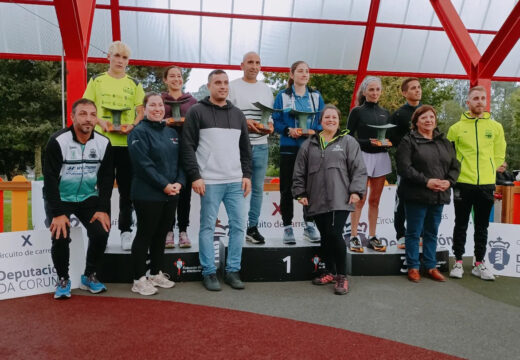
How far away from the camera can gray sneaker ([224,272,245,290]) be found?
3811 millimetres

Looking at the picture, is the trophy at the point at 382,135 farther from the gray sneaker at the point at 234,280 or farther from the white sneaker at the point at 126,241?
the white sneaker at the point at 126,241

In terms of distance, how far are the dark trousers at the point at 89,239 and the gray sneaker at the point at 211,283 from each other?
921 mm

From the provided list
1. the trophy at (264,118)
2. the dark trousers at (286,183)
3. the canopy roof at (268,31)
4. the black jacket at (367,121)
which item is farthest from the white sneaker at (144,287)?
the canopy roof at (268,31)

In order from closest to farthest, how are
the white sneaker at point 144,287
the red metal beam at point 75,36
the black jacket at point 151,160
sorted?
the black jacket at point 151,160, the white sneaker at point 144,287, the red metal beam at point 75,36

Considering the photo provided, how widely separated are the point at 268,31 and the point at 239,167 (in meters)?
6.13

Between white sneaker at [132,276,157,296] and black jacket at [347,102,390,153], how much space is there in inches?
95.4

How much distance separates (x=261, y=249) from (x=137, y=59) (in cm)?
651

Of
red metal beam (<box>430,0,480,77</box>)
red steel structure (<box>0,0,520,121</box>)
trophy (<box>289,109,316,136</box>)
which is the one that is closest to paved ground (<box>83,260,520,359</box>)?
trophy (<box>289,109,316,136</box>)

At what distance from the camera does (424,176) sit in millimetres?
4043

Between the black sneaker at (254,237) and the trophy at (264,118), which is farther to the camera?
the black sneaker at (254,237)

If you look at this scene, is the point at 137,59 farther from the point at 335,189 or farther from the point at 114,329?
the point at 114,329

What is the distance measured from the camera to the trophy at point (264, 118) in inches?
159

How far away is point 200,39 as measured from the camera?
29.6ft

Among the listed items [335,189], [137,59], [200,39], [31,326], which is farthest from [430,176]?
[137,59]
